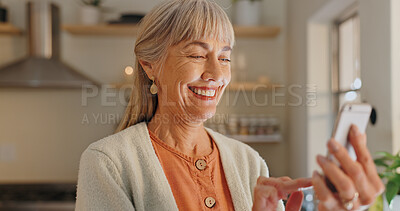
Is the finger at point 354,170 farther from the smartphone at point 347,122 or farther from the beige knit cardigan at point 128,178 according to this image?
the beige knit cardigan at point 128,178

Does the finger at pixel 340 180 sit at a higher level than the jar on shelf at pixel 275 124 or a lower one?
higher

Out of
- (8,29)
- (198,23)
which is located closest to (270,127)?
(8,29)

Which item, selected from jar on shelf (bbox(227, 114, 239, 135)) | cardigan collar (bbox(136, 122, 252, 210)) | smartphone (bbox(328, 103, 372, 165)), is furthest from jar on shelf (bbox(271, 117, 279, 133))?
smartphone (bbox(328, 103, 372, 165))

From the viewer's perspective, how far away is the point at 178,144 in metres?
0.88

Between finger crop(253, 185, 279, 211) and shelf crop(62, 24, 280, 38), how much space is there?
238 centimetres

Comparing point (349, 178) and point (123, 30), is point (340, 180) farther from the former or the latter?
point (123, 30)

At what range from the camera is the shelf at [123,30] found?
2.95m

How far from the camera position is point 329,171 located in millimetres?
526


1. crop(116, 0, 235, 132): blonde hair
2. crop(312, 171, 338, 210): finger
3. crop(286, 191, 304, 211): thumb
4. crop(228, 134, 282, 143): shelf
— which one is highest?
crop(116, 0, 235, 132): blonde hair

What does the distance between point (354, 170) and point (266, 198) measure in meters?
0.20

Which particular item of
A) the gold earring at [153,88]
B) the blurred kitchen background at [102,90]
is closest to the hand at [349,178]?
the gold earring at [153,88]

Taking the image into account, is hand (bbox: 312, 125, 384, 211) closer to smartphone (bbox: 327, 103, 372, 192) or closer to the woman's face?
smartphone (bbox: 327, 103, 372, 192)

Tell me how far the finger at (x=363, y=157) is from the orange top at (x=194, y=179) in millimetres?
341

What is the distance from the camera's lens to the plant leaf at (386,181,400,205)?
1121mm
